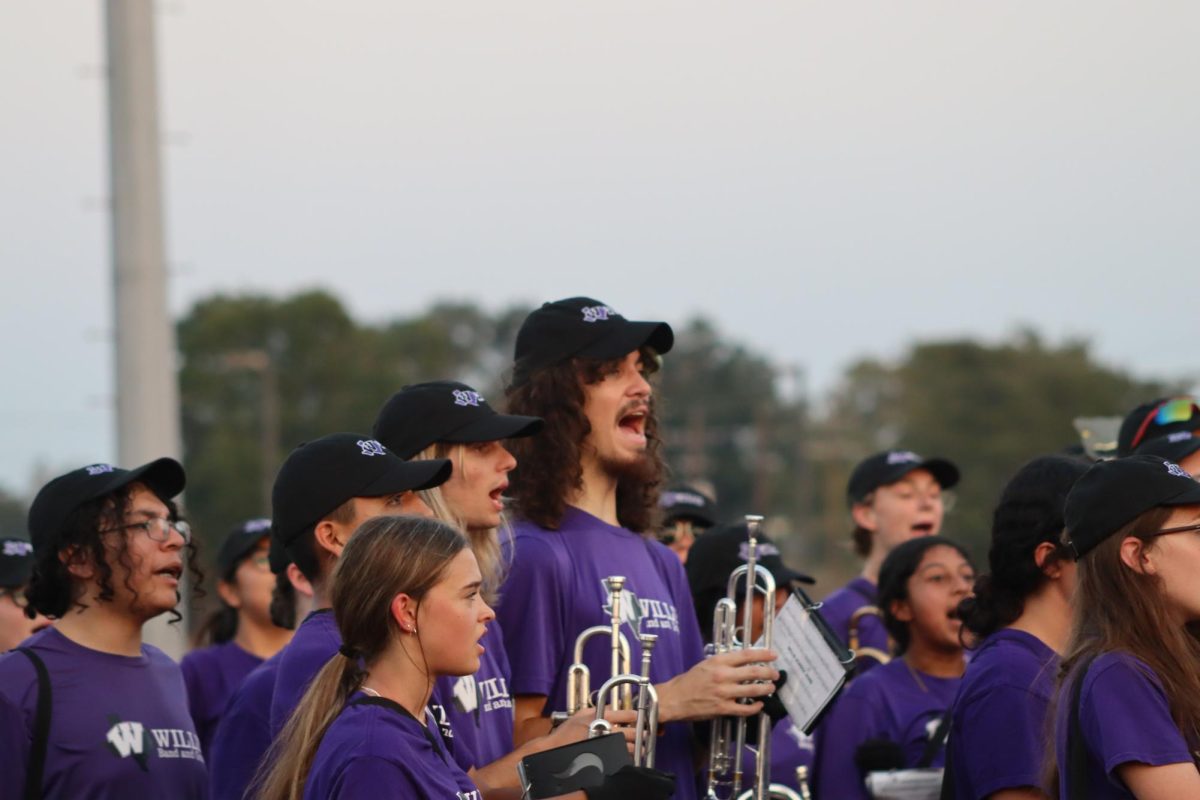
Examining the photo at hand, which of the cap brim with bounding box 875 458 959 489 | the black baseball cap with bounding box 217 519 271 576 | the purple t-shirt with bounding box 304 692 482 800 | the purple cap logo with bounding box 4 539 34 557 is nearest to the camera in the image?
the purple t-shirt with bounding box 304 692 482 800

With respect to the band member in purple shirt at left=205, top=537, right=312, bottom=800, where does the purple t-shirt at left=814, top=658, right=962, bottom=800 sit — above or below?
below

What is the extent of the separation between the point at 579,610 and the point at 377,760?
157 centimetres

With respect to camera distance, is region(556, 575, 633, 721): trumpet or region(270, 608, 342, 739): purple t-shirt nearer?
region(270, 608, 342, 739): purple t-shirt

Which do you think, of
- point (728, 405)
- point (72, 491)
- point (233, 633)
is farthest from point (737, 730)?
point (728, 405)

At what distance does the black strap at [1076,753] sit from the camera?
13.0 ft

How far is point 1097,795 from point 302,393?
62.0m

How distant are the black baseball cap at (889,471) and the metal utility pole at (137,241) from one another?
606 centimetres

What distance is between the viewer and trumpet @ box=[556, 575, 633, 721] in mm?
4898

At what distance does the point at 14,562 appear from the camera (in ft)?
22.4

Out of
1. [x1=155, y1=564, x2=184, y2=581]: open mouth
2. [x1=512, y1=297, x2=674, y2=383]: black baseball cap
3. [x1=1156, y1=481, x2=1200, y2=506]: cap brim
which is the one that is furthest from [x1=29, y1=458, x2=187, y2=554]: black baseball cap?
[x1=1156, y1=481, x2=1200, y2=506]: cap brim

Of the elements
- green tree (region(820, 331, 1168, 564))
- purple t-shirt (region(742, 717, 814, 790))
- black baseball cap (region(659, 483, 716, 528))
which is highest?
black baseball cap (region(659, 483, 716, 528))

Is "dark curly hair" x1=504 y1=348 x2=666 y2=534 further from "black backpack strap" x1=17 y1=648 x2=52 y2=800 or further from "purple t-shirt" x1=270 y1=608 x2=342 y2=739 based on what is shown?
"black backpack strap" x1=17 y1=648 x2=52 y2=800

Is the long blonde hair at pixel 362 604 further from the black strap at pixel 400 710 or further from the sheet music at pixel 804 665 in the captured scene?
the sheet music at pixel 804 665

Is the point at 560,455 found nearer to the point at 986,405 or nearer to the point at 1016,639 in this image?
the point at 1016,639
